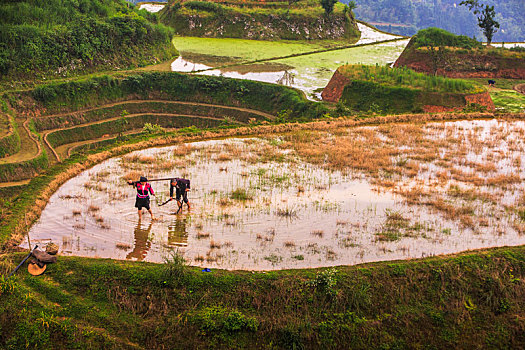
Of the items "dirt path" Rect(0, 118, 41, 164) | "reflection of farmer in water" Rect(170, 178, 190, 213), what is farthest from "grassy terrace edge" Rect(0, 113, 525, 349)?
"dirt path" Rect(0, 118, 41, 164)

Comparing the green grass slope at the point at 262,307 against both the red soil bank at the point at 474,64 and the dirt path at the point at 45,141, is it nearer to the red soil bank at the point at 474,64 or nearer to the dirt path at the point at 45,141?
the dirt path at the point at 45,141

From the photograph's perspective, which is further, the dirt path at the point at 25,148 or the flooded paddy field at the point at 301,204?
the dirt path at the point at 25,148

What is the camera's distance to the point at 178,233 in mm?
9172

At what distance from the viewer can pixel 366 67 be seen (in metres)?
26.0

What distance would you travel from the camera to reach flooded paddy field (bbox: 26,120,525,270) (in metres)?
8.69

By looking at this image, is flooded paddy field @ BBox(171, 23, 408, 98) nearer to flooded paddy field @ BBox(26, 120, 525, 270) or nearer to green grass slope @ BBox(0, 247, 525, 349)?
flooded paddy field @ BBox(26, 120, 525, 270)

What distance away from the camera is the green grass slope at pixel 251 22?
4222 centimetres

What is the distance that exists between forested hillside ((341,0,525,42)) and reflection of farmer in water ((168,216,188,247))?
97.2 m

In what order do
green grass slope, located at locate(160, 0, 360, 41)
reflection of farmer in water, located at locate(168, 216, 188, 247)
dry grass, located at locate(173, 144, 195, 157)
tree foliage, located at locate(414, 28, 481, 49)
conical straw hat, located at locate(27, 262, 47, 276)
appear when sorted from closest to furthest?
conical straw hat, located at locate(27, 262, 47, 276) < reflection of farmer in water, located at locate(168, 216, 188, 247) < dry grass, located at locate(173, 144, 195, 157) < tree foliage, located at locate(414, 28, 481, 49) < green grass slope, located at locate(160, 0, 360, 41)

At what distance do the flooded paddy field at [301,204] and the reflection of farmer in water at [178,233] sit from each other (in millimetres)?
20

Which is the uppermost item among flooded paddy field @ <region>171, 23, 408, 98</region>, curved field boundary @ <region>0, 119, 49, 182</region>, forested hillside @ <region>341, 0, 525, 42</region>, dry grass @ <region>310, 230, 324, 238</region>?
forested hillside @ <region>341, 0, 525, 42</region>

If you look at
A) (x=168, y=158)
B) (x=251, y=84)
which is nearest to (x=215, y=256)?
(x=168, y=158)

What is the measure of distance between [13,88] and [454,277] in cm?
2276

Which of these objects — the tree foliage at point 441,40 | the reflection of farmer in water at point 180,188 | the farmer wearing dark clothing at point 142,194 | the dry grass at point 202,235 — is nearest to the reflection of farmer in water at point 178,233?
the dry grass at point 202,235
